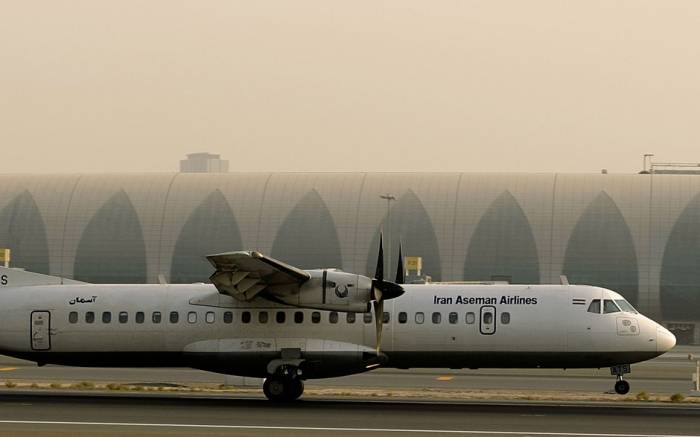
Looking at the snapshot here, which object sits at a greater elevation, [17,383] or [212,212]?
[212,212]

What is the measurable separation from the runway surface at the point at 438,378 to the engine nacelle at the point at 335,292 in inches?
304

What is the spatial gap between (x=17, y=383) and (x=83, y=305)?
23.2 ft

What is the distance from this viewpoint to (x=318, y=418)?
27.0m

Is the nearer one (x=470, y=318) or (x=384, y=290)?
(x=384, y=290)

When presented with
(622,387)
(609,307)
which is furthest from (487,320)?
(622,387)

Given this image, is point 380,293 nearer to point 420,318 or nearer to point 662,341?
point 420,318

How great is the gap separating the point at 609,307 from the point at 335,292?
7754 mm

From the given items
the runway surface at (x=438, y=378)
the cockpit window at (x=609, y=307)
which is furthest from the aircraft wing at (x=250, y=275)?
the cockpit window at (x=609, y=307)

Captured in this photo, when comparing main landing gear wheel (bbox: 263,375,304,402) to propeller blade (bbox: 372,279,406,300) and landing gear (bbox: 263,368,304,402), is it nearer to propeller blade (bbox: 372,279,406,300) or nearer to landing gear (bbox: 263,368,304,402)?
landing gear (bbox: 263,368,304,402)

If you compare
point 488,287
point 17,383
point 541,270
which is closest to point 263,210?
point 541,270

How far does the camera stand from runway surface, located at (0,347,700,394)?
38.3m

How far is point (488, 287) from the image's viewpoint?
106 feet

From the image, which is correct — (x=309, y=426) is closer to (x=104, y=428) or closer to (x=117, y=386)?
(x=104, y=428)

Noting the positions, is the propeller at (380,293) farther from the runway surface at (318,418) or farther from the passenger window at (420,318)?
the runway surface at (318,418)
